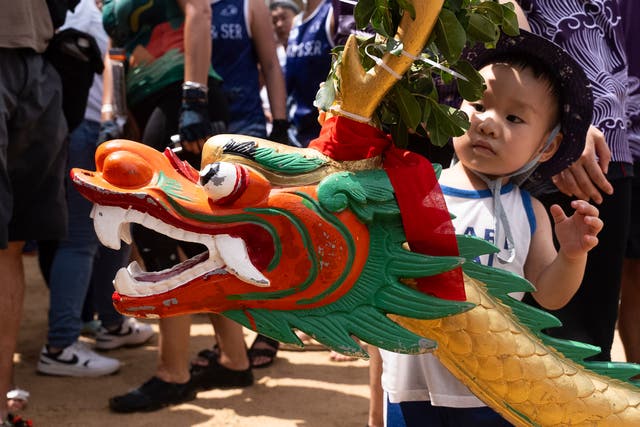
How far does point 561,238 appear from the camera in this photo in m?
2.17

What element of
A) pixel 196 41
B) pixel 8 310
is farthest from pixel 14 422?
pixel 196 41

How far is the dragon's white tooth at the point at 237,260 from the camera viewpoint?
1.57 metres

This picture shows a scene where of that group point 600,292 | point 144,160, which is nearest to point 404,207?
point 144,160

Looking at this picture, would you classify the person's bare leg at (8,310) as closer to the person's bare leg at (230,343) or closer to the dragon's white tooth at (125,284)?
the person's bare leg at (230,343)

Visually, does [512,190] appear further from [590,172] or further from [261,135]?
[261,135]

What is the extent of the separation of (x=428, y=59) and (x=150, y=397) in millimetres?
2360

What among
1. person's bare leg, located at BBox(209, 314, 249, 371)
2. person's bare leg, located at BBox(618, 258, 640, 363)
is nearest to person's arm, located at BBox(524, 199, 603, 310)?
person's bare leg, located at BBox(618, 258, 640, 363)

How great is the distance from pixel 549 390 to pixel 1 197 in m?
2.01

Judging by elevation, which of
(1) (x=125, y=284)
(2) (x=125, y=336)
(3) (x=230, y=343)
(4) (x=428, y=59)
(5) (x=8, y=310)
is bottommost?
(2) (x=125, y=336)

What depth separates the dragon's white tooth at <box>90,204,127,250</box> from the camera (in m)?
1.54

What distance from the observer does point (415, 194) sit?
65.6 inches

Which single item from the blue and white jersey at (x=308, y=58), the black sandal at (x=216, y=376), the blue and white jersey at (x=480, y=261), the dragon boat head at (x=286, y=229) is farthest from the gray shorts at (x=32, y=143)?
the dragon boat head at (x=286, y=229)

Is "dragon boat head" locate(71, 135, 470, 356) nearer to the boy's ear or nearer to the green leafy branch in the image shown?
the green leafy branch

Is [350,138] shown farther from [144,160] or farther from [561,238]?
[561,238]
